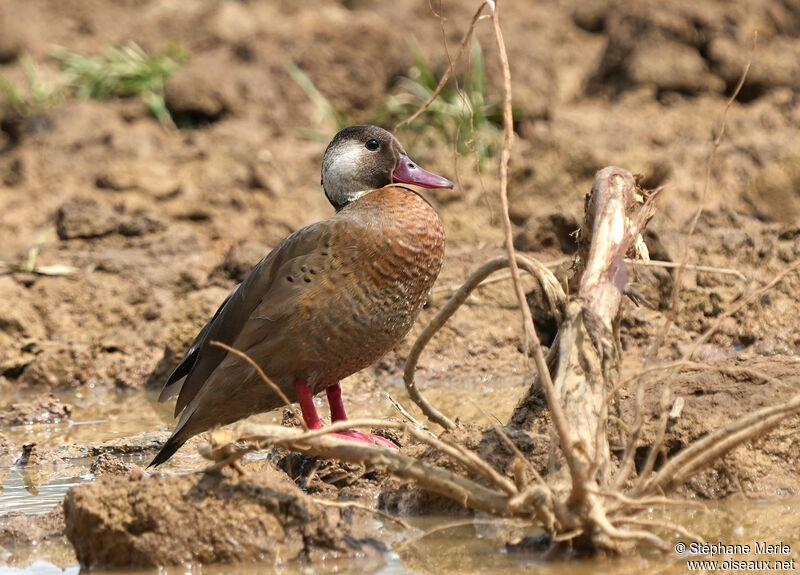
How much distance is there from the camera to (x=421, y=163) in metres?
10.9

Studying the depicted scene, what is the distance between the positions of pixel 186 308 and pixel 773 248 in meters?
3.99

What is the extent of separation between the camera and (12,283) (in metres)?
9.27

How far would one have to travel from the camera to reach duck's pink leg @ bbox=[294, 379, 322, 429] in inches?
214

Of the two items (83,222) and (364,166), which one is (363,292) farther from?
(83,222)

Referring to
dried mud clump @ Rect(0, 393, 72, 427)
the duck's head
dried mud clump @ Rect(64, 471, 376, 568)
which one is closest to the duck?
the duck's head

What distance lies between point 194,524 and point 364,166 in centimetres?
258

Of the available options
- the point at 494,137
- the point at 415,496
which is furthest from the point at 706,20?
the point at 415,496

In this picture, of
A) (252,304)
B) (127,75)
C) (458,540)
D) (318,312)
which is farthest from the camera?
(127,75)

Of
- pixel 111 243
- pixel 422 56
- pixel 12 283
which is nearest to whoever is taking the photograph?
pixel 12 283

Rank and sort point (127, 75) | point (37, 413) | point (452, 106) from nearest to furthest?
point (37, 413)
point (452, 106)
point (127, 75)

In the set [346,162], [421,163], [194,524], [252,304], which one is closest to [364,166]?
[346,162]

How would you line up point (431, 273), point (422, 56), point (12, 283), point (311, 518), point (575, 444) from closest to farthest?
point (575, 444)
point (311, 518)
point (431, 273)
point (12, 283)
point (422, 56)

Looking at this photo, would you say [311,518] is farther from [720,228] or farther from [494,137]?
[494,137]

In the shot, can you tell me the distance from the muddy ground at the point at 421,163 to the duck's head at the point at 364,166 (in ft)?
0.89
